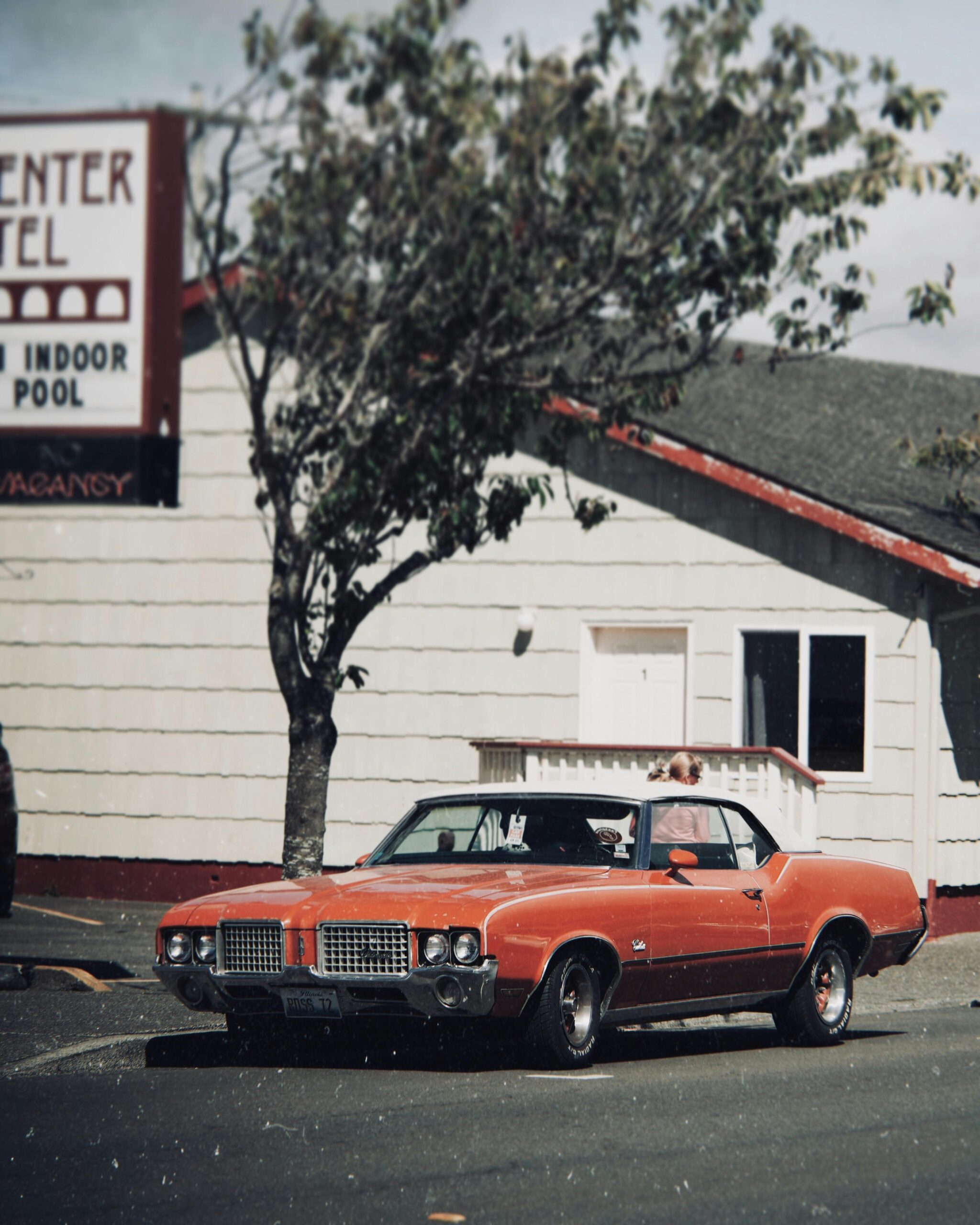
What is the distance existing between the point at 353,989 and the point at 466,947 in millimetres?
597

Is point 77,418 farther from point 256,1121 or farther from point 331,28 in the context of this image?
point 256,1121

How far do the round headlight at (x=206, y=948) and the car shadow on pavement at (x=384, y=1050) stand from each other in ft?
1.87

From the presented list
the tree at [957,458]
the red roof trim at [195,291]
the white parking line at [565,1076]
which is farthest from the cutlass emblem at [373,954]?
the tree at [957,458]

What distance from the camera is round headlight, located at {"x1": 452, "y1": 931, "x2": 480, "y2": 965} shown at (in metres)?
8.89

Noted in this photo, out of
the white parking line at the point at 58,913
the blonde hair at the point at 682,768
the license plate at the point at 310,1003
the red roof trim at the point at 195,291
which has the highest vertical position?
the red roof trim at the point at 195,291

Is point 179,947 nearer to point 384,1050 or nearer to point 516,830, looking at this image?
point 384,1050

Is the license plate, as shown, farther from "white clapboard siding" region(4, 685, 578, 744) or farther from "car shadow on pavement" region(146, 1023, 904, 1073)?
"white clapboard siding" region(4, 685, 578, 744)

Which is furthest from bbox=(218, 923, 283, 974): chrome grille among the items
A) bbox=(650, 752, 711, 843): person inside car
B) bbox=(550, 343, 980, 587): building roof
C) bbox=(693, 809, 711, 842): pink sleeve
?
bbox=(550, 343, 980, 587): building roof

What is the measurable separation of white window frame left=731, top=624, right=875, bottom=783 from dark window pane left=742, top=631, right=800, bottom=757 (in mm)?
68

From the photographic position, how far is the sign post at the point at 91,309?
1025cm

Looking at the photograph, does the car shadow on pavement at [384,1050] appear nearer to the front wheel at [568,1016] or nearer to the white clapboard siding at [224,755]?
the front wheel at [568,1016]

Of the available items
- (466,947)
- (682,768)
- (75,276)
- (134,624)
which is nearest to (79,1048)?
(466,947)

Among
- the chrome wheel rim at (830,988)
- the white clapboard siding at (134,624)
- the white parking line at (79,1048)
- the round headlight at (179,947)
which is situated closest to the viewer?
the white parking line at (79,1048)

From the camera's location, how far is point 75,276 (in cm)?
1035
